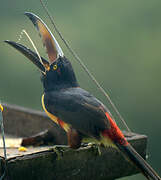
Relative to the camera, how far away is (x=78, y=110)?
1861 mm

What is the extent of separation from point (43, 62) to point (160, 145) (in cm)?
280

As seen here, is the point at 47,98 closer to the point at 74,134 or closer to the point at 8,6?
the point at 74,134

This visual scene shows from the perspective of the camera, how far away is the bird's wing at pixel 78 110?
72.1 inches

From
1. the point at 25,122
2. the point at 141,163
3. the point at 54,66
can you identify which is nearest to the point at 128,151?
the point at 141,163

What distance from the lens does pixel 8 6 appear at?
445cm

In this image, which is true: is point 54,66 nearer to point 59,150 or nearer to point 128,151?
point 59,150

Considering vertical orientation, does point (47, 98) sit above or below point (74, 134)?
above

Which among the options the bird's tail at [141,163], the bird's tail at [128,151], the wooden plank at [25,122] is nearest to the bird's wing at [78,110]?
the bird's tail at [128,151]

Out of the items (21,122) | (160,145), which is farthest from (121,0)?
(21,122)

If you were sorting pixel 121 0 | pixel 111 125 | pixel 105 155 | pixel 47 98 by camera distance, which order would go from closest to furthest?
pixel 111 125, pixel 47 98, pixel 105 155, pixel 121 0

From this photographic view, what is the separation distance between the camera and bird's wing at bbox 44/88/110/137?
1.83 meters

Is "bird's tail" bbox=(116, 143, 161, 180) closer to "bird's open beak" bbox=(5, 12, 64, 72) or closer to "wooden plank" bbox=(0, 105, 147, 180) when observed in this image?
"wooden plank" bbox=(0, 105, 147, 180)

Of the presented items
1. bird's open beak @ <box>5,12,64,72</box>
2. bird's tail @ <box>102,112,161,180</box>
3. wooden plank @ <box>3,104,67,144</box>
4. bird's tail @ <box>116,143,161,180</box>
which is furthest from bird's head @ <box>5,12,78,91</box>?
wooden plank @ <box>3,104,67,144</box>

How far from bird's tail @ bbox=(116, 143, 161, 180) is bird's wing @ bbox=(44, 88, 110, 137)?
0.43ft
